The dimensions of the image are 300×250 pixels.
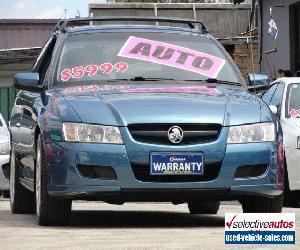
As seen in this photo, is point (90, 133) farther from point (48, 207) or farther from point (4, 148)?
point (4, 148)

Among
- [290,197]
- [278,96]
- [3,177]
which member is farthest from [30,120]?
[3,177]

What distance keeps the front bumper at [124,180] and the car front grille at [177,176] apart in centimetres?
3

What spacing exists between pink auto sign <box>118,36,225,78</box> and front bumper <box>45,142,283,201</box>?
1551 mm

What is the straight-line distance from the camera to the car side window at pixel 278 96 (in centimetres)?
1645

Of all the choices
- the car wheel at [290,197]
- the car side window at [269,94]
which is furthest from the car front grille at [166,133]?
the car side window at [269,94]

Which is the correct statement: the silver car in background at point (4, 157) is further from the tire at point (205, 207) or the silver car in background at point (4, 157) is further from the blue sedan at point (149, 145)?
the blue sedan at point (149, 145)

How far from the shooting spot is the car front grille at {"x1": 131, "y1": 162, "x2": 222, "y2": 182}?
10422mm

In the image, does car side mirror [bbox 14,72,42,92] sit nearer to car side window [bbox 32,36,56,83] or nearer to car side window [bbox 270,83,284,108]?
car side window [bbox 32,36,56,83]

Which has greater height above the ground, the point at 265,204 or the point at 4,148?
the point at 265,204

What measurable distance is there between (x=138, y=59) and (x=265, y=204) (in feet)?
5.75

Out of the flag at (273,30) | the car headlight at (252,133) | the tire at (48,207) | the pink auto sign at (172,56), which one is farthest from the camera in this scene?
the flag at (273,30)

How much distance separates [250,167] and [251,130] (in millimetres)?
284

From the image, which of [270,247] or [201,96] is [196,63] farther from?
[270,247]

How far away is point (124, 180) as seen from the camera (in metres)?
10.4
